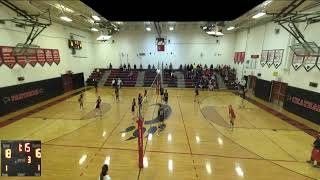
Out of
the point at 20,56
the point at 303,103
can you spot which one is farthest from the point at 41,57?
the point at 303,103

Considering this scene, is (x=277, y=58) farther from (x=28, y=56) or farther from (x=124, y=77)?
(x=28, y=56)

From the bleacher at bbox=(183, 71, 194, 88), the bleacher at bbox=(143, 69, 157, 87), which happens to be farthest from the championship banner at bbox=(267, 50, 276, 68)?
the bleacher at bbox=(143, 69, 157, 87)

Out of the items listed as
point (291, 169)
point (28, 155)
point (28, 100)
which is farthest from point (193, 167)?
point (28, 100)

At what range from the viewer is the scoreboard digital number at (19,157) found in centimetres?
363

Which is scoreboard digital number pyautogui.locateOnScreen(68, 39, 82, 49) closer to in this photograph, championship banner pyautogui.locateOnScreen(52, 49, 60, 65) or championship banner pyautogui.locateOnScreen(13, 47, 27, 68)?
championship banner pyautogui.locateOnScreen(52, 49, 60, 65)

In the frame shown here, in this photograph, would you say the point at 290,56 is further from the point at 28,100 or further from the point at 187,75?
the point at 28,100

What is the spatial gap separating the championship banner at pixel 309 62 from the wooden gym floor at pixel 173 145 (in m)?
3.89

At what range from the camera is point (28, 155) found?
12.0 ft

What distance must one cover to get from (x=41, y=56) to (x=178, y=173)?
15822mm

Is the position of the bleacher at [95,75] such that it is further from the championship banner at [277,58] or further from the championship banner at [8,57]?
the championship banner at [277,58]

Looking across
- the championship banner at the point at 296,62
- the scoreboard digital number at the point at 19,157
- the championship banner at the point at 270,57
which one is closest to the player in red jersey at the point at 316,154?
the championship banner at the point at 296,62

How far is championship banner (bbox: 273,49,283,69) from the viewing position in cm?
1589

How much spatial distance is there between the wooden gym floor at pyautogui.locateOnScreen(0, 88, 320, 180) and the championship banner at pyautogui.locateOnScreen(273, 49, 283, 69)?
180 inches

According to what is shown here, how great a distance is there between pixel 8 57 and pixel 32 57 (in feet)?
7.68
